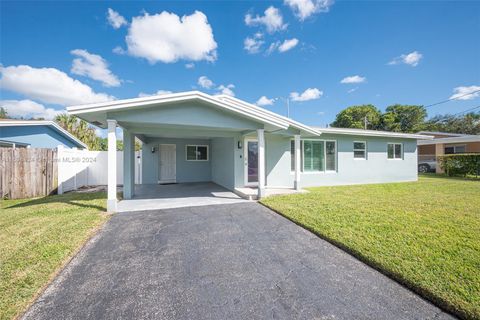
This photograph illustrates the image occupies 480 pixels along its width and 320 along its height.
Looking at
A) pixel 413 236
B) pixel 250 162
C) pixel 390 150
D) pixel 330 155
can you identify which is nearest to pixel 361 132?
pixel 330 155

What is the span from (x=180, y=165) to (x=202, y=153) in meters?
1.55

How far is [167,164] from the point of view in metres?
12.2

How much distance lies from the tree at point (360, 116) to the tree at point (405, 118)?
1.32m

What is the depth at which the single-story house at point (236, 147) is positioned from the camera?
5.96 m

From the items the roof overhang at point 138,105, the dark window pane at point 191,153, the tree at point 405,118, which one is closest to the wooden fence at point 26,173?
the roof overhang at point 138,105

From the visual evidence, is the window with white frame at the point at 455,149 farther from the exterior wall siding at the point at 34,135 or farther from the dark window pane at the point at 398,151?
the exterior wall siding at the point at 34,135

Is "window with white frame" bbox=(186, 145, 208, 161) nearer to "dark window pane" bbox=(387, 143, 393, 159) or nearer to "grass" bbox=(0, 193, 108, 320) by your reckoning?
"grass" bbox=(0, 193, 108, 320)

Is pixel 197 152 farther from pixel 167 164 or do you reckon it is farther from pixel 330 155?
pixel 330 155

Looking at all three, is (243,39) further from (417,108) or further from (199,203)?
(417,108)

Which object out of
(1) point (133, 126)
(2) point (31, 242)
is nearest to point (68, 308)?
(2) point (31, 242)

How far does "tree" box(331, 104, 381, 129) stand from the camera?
116 ft

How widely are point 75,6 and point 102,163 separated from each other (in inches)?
275

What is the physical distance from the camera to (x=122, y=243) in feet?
12.7

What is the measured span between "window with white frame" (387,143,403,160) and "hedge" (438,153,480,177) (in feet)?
20.3
